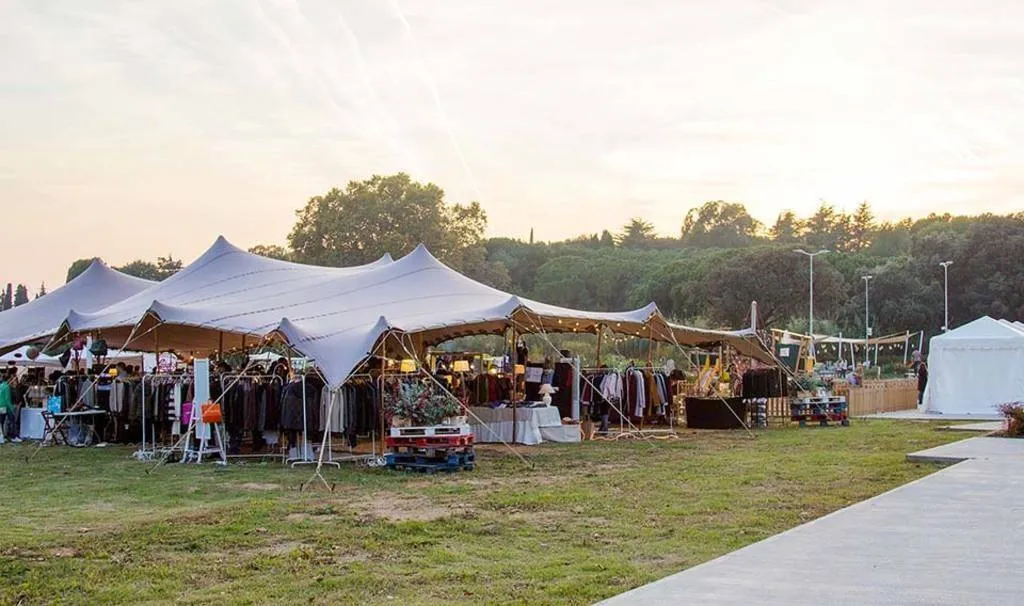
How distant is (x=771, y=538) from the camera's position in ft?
27.9

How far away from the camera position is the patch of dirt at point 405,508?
1059cm

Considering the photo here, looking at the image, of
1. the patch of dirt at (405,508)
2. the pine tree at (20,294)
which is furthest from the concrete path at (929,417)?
the pine tree at (20,294)

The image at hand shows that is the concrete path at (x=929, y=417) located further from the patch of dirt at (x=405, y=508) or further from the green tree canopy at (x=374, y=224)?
the green tree canopy at (x=374, y=224)

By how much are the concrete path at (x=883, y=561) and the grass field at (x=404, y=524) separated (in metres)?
0.50

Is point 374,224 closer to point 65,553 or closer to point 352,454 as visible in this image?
point 352,454

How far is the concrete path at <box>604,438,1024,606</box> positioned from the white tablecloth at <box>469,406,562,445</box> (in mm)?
9178

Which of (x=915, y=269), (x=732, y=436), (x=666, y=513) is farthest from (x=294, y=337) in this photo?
(x=915, y=269)

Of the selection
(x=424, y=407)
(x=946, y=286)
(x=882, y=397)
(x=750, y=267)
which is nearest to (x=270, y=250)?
(x=750, y=267)

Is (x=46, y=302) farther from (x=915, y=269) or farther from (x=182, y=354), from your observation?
(x=915, y=269)

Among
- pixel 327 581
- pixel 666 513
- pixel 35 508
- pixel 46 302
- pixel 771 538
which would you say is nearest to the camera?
pixel 327 581

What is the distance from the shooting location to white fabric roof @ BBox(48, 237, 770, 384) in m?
17.1

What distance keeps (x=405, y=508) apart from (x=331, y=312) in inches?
337

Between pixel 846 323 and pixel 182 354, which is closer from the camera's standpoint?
pixel 182 354

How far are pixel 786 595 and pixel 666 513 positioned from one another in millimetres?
4192
